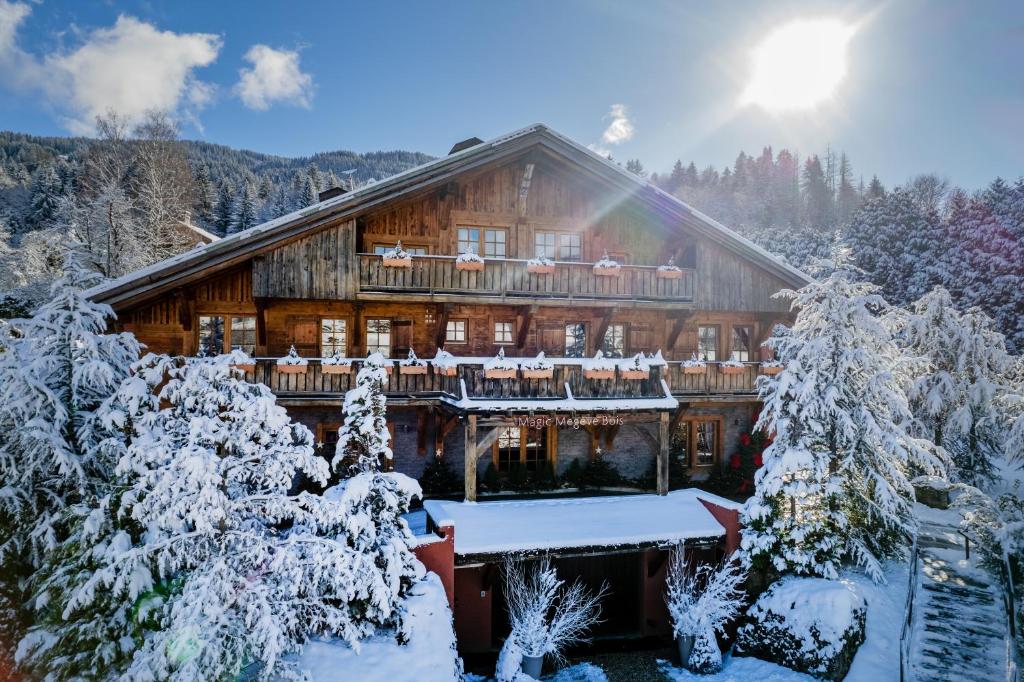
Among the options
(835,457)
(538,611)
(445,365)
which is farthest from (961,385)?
(445,365)

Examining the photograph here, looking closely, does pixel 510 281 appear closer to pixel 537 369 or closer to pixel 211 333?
pixel 537 369

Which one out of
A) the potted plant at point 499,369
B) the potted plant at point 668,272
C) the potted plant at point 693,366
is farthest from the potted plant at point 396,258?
the potted plant at point 693,366

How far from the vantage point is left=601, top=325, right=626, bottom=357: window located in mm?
19562

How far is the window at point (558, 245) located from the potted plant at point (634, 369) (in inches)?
197

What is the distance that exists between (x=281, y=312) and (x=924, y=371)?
2430cm

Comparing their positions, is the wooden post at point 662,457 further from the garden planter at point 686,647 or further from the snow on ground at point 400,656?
the snow on ground at point 400,656

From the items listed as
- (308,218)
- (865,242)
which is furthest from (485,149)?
(865,242)

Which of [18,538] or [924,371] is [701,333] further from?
[18,538]

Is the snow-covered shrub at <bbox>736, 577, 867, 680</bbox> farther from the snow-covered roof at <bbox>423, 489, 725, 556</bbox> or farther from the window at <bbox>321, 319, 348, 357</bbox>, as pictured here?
the window at <bbox>321, 319, 348, 357</bbox>

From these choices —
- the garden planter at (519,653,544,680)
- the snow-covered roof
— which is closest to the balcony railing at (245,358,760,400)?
the snow-covered roof

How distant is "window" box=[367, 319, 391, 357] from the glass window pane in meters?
4.77

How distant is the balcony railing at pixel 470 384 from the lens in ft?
49.5

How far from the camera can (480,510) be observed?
14.9 m

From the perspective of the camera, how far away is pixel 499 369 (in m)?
15.3
